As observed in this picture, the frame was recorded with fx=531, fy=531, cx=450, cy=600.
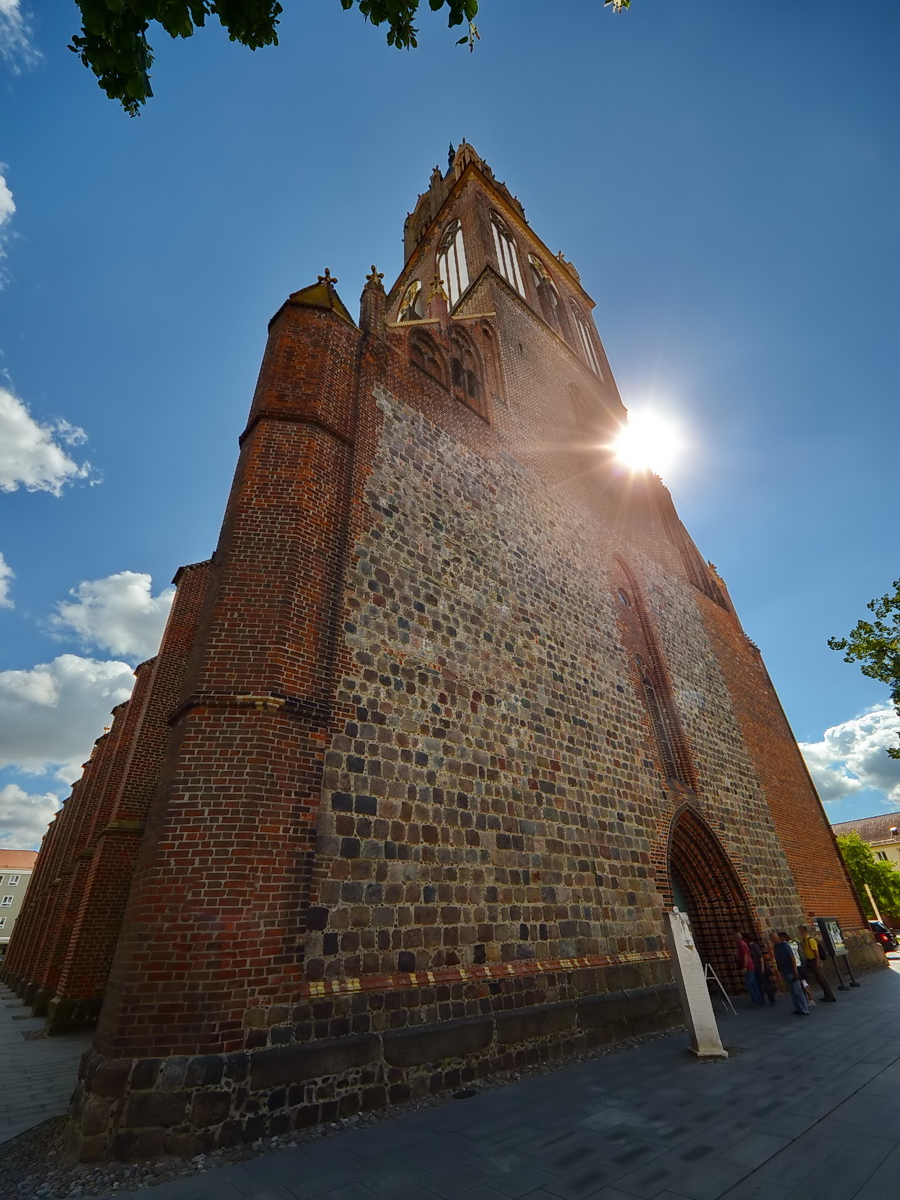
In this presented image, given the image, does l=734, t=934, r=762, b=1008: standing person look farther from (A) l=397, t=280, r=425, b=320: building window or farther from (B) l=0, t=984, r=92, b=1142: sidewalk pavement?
(A) l=397, t=280, r=425, b=320: building window

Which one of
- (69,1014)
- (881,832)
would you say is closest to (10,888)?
(69,1014)

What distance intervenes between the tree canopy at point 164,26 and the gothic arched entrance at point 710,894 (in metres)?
12.2

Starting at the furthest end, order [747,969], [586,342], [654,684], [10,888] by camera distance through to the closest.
Result: [10,888]
[586,342]
[654,684]
[747,969]

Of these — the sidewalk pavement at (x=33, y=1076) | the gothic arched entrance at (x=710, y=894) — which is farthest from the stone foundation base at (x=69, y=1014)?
the gothic arched entrance at (x=710, y=894)

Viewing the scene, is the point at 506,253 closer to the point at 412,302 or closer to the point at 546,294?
the point at 546,294

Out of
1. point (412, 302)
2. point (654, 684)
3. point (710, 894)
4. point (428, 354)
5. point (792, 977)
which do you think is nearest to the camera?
point (792, 977)

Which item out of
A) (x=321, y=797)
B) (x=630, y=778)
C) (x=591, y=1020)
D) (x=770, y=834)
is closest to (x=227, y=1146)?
(x=321, y=797)

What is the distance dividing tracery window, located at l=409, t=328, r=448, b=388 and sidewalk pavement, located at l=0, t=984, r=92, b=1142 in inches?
429

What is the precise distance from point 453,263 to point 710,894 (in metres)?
20.5

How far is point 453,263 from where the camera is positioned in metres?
19.0

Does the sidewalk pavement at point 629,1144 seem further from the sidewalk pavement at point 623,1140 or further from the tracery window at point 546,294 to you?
the tracery window at point 546,294

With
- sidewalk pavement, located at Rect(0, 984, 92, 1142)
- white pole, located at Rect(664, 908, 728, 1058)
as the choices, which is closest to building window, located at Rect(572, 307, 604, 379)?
white pole, located at Rect(664, 908, 728, 1058)

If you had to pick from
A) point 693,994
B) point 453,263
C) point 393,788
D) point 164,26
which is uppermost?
point 453,263

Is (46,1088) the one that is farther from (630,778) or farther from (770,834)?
(770,834)
